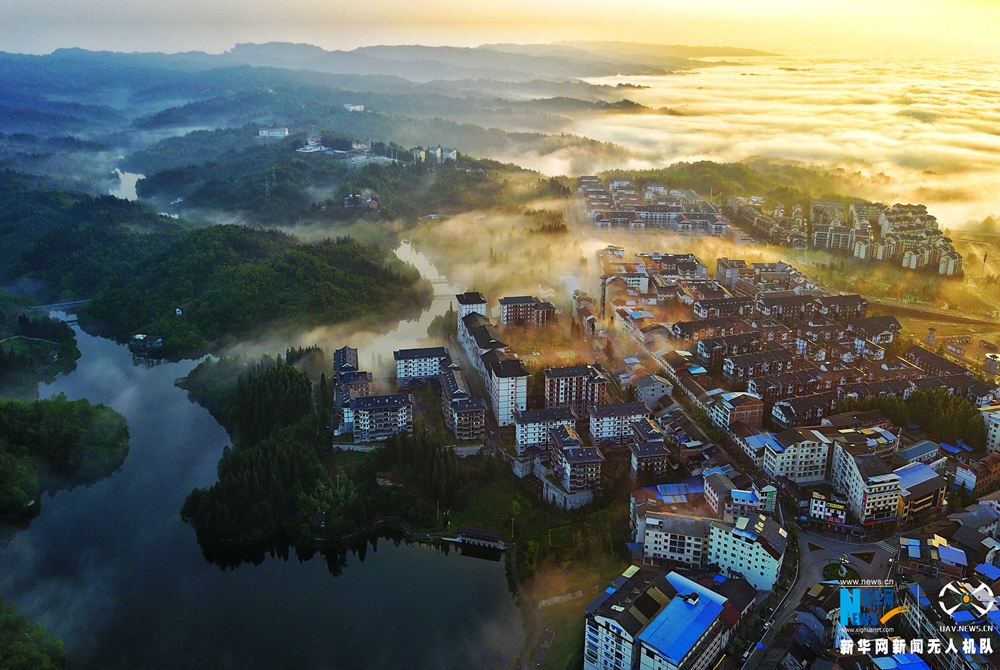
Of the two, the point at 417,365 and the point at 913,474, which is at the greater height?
the point at 913,474

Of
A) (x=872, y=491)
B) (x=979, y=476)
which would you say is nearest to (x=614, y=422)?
(x=872, y=491)

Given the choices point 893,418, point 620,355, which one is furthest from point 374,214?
point 893,418

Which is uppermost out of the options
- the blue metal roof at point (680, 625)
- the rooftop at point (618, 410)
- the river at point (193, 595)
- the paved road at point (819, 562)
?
the blue metal roof at point (680, 625)

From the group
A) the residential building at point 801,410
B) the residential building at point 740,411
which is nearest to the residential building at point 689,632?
the residential building at point 740,411

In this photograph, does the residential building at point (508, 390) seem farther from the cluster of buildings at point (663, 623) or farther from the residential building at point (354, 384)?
the cluster of buildings at point (663, 623)

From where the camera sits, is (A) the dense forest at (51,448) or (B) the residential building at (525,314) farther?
(B) the residential building at (525,314)

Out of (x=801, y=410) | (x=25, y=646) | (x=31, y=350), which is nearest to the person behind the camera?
(x=25, y=646)

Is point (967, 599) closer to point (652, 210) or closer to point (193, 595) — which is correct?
point (193, 595)
